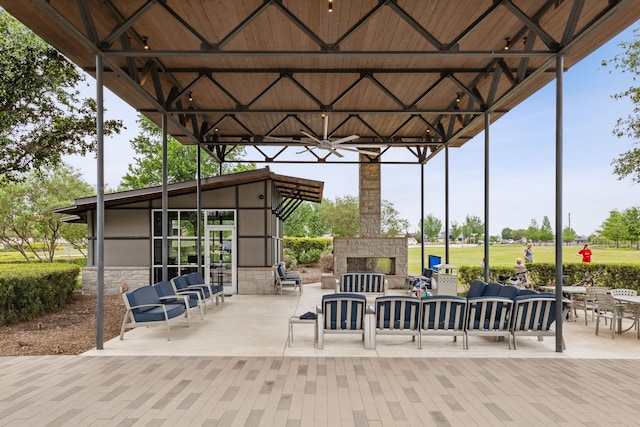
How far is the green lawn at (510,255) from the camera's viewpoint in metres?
30.9

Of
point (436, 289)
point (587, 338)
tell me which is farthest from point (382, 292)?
point (587, 338)

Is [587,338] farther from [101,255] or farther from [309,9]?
[101,255]

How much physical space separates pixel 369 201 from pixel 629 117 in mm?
8359

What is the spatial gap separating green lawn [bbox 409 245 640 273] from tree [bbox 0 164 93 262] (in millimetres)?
20031

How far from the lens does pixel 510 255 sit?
4534 centimetres

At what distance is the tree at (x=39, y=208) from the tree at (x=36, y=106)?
22.6 feet

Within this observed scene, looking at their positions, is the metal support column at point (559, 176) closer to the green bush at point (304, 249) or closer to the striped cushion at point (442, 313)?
the striped cushion at point (442, 313)

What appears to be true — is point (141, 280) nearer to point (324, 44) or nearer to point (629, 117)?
point (324, 44)

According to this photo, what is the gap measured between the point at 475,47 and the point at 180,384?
22.6 ft

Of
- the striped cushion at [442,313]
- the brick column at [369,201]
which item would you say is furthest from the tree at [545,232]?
the striped cushion at [442,313]

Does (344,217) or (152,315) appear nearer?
(152,315)

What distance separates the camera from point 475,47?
25.0 feet

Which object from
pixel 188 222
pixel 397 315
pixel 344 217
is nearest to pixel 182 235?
pixel 188 222

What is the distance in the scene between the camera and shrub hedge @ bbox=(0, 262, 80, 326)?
8969mm
